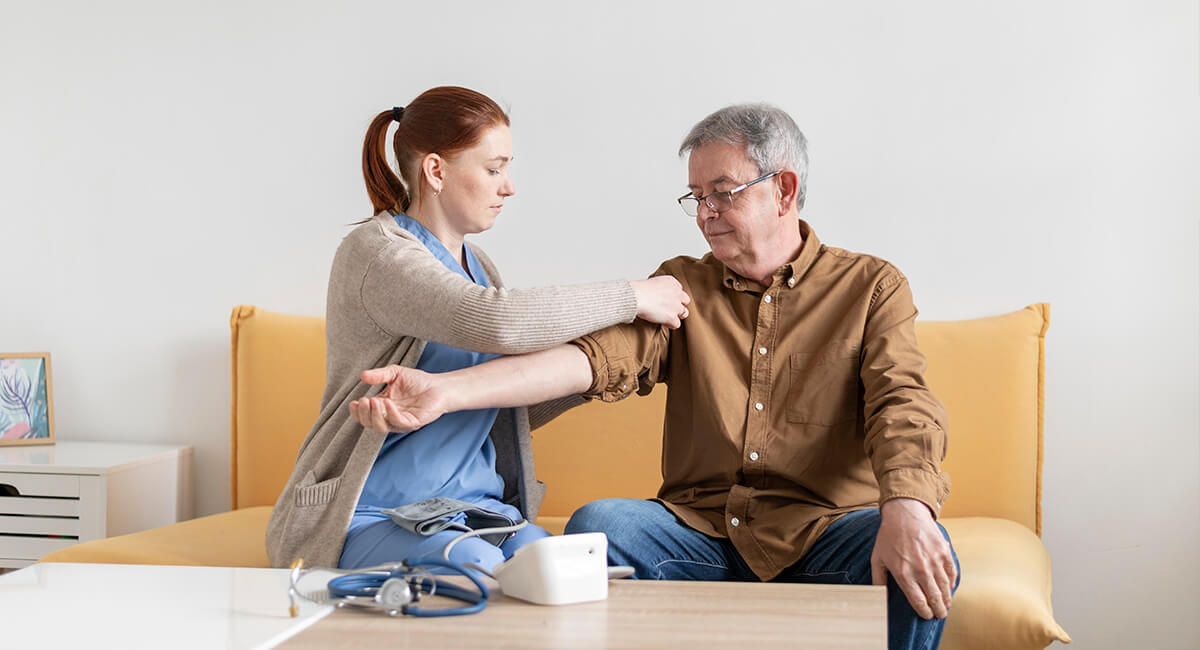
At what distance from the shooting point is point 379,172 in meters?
1.82

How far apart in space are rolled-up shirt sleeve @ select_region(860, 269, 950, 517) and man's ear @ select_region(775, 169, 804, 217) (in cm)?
21

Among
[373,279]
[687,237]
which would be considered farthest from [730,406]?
[687,237]

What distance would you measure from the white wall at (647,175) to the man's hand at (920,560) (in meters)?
1.16

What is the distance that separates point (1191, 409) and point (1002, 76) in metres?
0.89

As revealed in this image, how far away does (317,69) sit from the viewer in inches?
107

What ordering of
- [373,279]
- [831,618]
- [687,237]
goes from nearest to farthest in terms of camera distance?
[831,618]
[373,279]
[687,237]

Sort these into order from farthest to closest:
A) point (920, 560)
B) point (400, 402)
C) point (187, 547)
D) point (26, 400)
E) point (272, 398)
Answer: point (26, 400) < point (272, 398) < point (187, 547) < point (400, 402) < point (920, 560)

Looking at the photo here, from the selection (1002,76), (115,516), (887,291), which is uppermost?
(1002,76)

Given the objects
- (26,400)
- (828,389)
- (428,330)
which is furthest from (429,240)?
(26,400)

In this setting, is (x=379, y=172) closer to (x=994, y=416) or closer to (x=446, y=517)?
(x=446, y=517)

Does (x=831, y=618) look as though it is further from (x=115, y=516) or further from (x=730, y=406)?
(x=115, y=516)

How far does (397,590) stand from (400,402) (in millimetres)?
469

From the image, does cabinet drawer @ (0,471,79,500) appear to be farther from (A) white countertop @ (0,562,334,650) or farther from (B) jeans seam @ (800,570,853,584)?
(B) jeans seam @ (800,570,853,584)

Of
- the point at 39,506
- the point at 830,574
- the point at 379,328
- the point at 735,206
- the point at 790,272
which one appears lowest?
the point at 39,506
